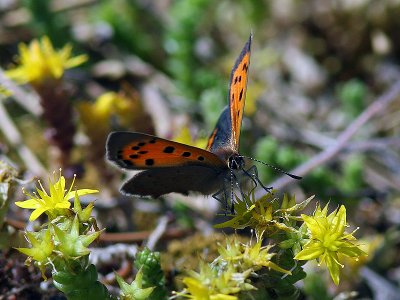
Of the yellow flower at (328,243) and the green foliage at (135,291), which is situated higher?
the yellow flower at (328,243)

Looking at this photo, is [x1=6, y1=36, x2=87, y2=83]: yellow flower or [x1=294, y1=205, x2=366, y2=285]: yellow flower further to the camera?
[x1=6, y1=36, x2=87, y2=83]: yellow flower

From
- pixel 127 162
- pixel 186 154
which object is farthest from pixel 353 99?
pixel 127 162

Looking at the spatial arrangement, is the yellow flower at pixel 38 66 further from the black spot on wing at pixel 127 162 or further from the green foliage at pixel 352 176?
the green foliage at pixel 352 176

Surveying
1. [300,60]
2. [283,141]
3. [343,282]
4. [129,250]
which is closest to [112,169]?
[129,250]

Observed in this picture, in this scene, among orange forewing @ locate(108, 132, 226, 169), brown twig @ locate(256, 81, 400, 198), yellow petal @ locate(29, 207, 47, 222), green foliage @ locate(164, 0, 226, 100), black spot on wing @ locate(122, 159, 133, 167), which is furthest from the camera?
green foliage @ locate(164, 0, 226, 100)

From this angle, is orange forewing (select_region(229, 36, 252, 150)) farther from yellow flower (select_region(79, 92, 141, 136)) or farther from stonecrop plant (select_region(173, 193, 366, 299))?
yellow flower (select_region(79, 92, 141, 136))

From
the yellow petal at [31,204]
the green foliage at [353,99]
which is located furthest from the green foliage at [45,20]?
the yellow petal at [31,204]

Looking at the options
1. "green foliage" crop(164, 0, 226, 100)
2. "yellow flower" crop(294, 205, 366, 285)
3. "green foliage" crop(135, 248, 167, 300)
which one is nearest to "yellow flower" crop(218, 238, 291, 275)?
"yellow flower" crop(294, 205, 366, 285)
